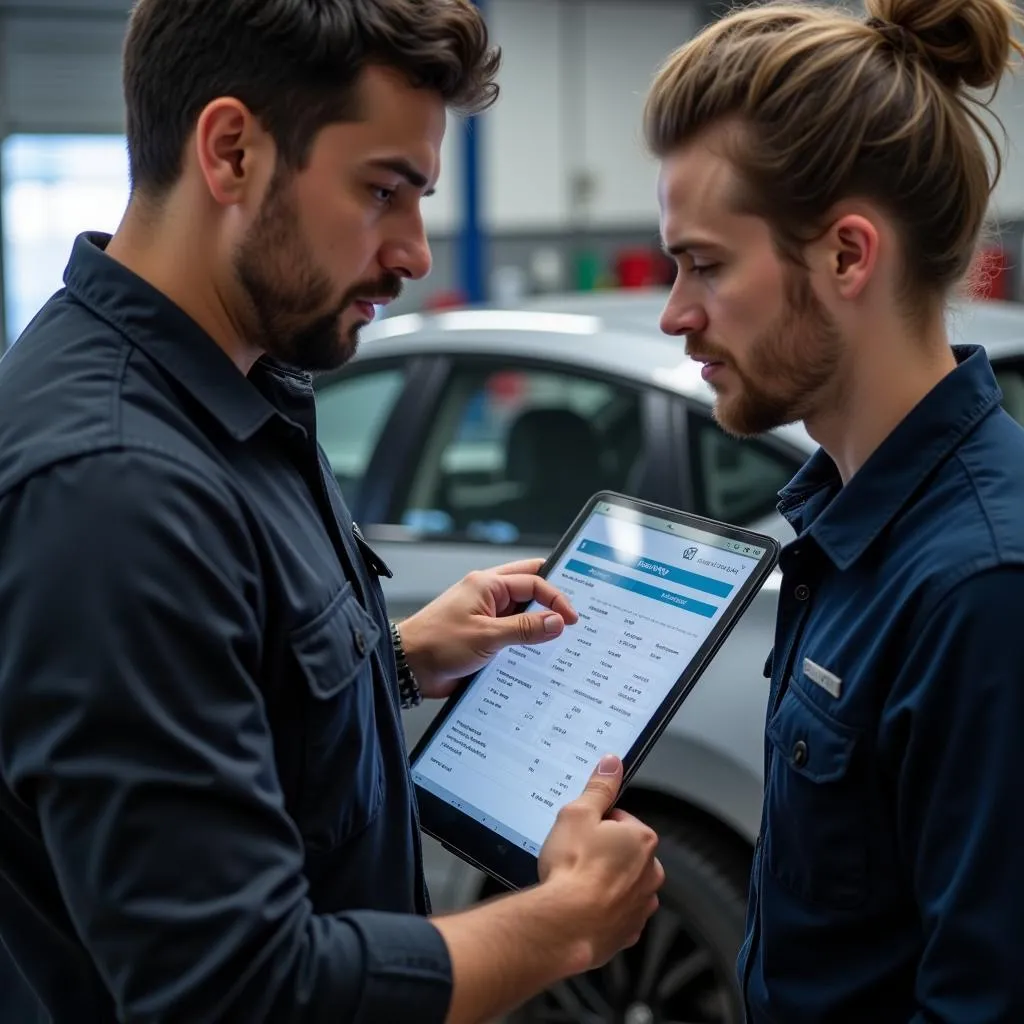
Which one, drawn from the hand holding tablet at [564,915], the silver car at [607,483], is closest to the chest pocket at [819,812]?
the hand holding tablet at [564,915]

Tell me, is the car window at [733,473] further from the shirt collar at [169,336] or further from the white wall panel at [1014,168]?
the white wall panel at [1014,168]

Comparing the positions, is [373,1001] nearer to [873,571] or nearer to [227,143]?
[873,571]

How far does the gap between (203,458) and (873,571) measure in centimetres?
62

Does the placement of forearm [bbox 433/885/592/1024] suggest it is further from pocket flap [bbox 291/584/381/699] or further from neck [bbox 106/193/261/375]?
neck [bbox 106/193/261/375]

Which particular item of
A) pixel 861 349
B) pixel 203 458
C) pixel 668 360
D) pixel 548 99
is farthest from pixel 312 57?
pixel 548 99

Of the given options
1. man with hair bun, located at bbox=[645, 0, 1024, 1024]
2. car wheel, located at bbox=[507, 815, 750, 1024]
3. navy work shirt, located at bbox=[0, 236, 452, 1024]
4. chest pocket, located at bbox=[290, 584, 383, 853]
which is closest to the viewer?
navy work shirt, located at bbox=[0, 236, 452, 1024]

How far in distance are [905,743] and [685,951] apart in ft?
5.00

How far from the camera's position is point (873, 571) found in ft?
4.43

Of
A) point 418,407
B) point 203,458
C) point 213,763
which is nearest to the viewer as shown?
point 213,763

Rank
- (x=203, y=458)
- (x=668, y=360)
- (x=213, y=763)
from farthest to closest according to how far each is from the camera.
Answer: (x=668, y=360), (x=203, y=458), (x=213, y=763)

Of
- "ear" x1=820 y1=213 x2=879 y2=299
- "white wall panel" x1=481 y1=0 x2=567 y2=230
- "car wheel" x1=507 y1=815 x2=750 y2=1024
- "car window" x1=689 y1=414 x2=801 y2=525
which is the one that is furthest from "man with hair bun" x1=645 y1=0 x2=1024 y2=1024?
"white wall panel" x1=481 y1=0 x2=567 y2=230

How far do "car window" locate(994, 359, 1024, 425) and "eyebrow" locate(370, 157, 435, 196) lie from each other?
1.81 meters

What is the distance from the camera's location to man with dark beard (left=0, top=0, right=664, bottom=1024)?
109 centimetres

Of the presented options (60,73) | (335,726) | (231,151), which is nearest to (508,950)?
(335,726)
